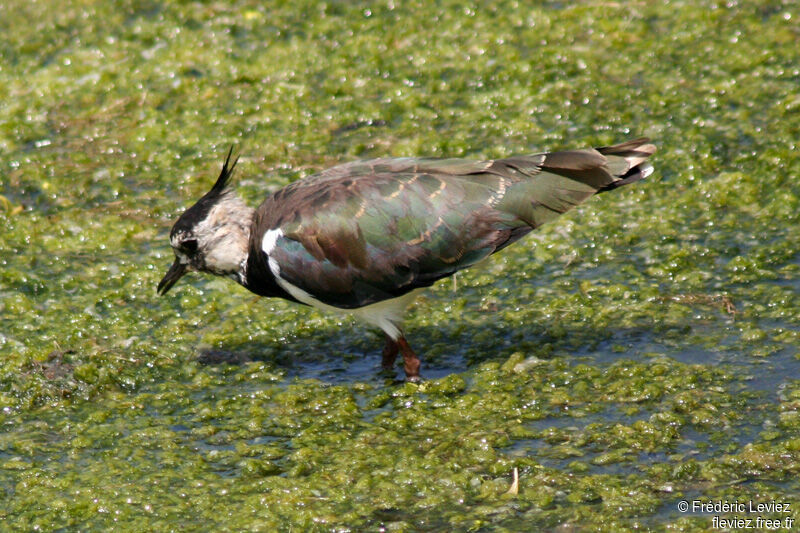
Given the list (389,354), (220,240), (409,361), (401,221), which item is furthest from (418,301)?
(220,240)

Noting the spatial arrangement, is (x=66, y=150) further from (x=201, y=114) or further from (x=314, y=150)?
(x=314, y=150)

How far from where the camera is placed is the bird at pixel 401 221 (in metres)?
6.82

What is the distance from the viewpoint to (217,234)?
7402 mm

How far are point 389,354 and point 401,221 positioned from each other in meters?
1.13

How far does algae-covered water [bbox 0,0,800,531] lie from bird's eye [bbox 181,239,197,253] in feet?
2.32

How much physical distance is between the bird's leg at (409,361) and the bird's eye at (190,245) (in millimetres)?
1640

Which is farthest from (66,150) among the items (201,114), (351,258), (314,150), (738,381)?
(738,381)

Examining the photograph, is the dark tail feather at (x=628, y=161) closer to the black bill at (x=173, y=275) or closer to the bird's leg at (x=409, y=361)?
the bird's leg at (x=409, y=361)

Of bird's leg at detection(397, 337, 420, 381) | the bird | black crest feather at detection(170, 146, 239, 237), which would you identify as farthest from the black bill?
bird's leg at detection(397, 337, 420, 381)

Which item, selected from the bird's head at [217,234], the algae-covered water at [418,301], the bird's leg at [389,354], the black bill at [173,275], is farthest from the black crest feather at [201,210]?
the bird's leg at [389,354]

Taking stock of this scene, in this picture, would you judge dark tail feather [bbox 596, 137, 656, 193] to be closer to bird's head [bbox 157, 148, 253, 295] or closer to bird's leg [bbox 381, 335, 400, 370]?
bird's leg [bbox 381, 335, 400, 370]

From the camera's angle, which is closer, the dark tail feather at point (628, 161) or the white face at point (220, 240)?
the dark tail feather at point (628, 161)

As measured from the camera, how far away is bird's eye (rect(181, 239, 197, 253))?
24.4 ft

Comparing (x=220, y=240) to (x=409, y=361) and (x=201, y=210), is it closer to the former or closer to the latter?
(x=201, y=210)
